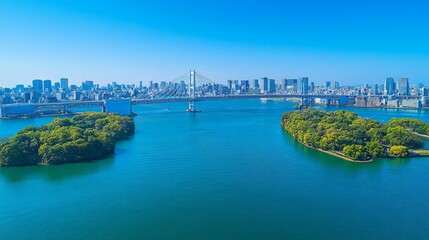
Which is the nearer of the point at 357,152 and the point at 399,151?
the point at 357,152

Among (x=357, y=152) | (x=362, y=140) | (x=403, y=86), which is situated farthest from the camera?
(x=403, y=86)

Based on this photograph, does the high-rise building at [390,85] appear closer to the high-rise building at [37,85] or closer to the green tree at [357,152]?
the green tree at [357,152]

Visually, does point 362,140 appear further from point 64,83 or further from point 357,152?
point 64,83

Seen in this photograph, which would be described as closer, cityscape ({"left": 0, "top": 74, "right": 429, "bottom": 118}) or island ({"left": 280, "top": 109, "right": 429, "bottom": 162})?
island ({"left": 280, "top": 109, "right": 429, "bottom": 162})

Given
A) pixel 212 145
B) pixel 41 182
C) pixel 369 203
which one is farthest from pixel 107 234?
pixel 212 145

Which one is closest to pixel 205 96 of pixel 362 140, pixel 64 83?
pixel 362 140

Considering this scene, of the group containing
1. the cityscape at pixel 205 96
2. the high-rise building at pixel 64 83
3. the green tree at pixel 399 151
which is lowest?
the green tree at pixel 399 151

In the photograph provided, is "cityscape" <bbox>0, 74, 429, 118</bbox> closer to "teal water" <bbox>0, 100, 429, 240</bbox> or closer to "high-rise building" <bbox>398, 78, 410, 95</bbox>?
"high-rise building" <bbox>398, 78, 410, 95</bbox>


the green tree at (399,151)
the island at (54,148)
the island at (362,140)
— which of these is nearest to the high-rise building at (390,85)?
the island at (362,140)

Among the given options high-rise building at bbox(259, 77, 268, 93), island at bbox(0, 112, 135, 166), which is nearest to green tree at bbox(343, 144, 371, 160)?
island at bbox(0, 112, 135, 166)
